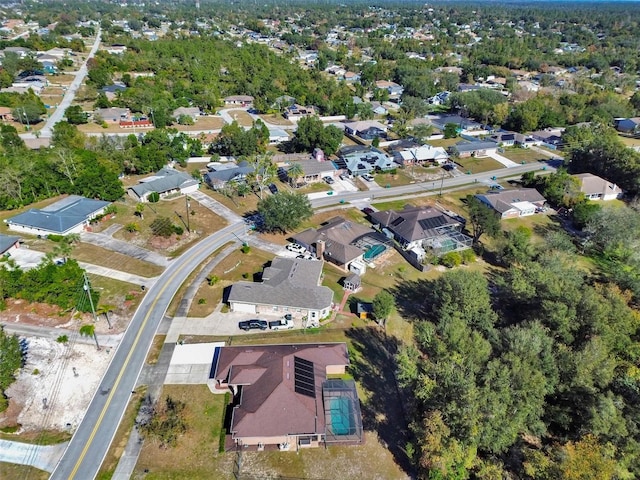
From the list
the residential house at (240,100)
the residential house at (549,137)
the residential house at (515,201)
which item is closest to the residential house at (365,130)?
the residential house at (240,100)

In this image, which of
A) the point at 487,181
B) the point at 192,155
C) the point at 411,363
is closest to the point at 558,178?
the point at 487,181

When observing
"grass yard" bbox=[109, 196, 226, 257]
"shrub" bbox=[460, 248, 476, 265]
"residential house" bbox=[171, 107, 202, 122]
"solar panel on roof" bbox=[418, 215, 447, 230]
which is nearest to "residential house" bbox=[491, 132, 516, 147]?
"solar panel on roof" bbox=[418, 215, 447, 230]

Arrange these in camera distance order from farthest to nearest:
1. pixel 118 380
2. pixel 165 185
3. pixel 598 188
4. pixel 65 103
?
pixel 65 103 < pixel 598 188 < pixel 165 185 < pixel 118 380

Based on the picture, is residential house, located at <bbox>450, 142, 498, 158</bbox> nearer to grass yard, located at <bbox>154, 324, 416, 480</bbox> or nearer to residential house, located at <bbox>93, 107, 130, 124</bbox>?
grass yard, located at <bbox>154, 324, 416, 480</bbox>

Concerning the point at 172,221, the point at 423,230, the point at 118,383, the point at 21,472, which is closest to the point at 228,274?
the point at 172,221

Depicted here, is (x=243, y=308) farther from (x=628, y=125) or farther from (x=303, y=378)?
(x=628, y=125)
